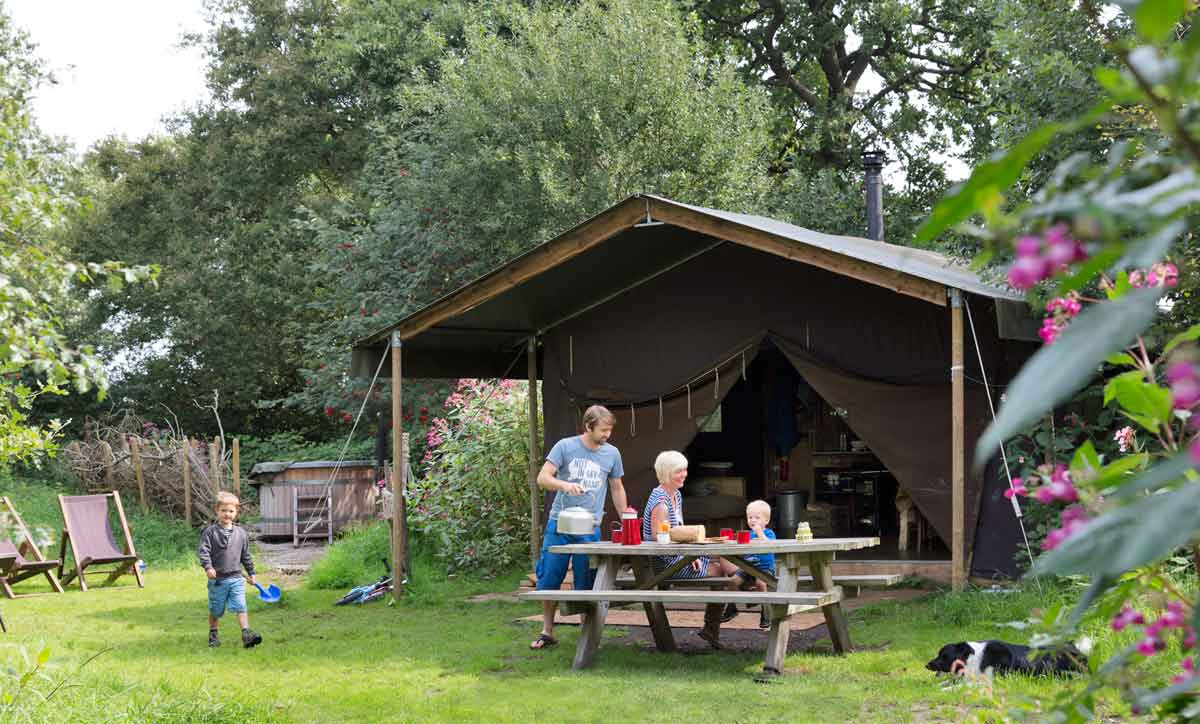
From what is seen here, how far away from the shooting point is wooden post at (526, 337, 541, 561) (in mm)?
10477

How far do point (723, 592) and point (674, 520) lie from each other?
701mm

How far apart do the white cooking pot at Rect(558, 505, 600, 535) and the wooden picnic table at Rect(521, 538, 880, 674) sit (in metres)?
0.11

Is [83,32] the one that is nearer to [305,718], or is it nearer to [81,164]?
[81,164]

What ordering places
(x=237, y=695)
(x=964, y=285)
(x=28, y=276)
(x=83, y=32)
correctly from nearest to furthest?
(x=28, y=276) → (x=237, y=695) → (x=964, y=285) → (x=83, y=32)

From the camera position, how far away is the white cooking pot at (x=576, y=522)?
692 cm

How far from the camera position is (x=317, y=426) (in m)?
22.2

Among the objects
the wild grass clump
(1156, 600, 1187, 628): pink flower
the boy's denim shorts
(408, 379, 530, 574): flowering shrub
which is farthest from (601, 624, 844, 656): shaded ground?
(1156, 600, 1187, 628): pink flower

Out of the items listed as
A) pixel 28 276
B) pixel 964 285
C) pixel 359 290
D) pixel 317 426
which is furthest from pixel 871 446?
pixel 317 426

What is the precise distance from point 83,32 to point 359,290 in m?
4.89

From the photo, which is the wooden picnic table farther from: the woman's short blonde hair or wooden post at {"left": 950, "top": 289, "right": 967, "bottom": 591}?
wooden post at {"left": 950, "top": 289, "right": 967, "bottom": 591}

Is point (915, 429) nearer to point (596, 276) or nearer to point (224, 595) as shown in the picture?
point (596, 276)

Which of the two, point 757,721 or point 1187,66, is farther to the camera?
point 757,721

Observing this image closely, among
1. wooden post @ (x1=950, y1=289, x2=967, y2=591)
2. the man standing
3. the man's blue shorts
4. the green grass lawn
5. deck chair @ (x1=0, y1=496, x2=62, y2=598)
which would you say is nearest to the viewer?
the green grass lawn

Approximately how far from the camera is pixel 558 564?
7223 millimetres
